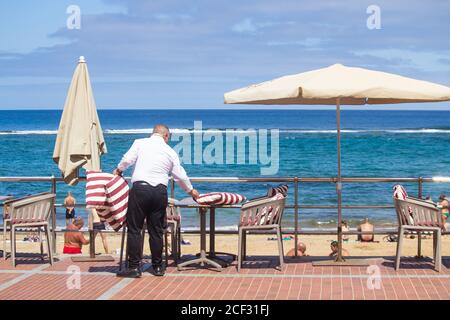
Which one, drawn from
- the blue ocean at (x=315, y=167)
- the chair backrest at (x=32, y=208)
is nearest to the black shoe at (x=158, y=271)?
the chair backrest at (x=32, y=208)

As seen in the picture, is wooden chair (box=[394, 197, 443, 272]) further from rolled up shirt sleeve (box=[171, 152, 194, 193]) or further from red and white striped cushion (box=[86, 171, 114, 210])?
red and white striped cushion (box=[86, 171, 114, 210])

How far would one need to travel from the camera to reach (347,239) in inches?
745

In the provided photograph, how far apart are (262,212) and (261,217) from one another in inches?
2.2

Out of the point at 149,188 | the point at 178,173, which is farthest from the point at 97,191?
the point at 178,173

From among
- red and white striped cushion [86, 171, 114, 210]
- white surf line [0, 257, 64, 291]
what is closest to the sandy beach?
white surf line [0, 257, 64, 291]

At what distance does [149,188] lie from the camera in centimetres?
833

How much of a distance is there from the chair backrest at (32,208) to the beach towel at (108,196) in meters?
0.89

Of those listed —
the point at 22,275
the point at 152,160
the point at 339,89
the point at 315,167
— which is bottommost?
the point at 22,275

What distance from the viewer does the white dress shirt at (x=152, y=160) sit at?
8.33 meters

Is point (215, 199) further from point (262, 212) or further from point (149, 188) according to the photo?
point (149, 188)

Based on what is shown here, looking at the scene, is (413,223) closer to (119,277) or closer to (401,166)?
(119,277)

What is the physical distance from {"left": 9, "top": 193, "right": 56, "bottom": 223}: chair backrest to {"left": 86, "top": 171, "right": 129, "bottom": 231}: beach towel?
2.93ft

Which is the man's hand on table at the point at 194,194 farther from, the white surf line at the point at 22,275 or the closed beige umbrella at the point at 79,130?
the white surf line at the point at 22,275

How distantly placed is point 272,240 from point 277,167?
102 ft
